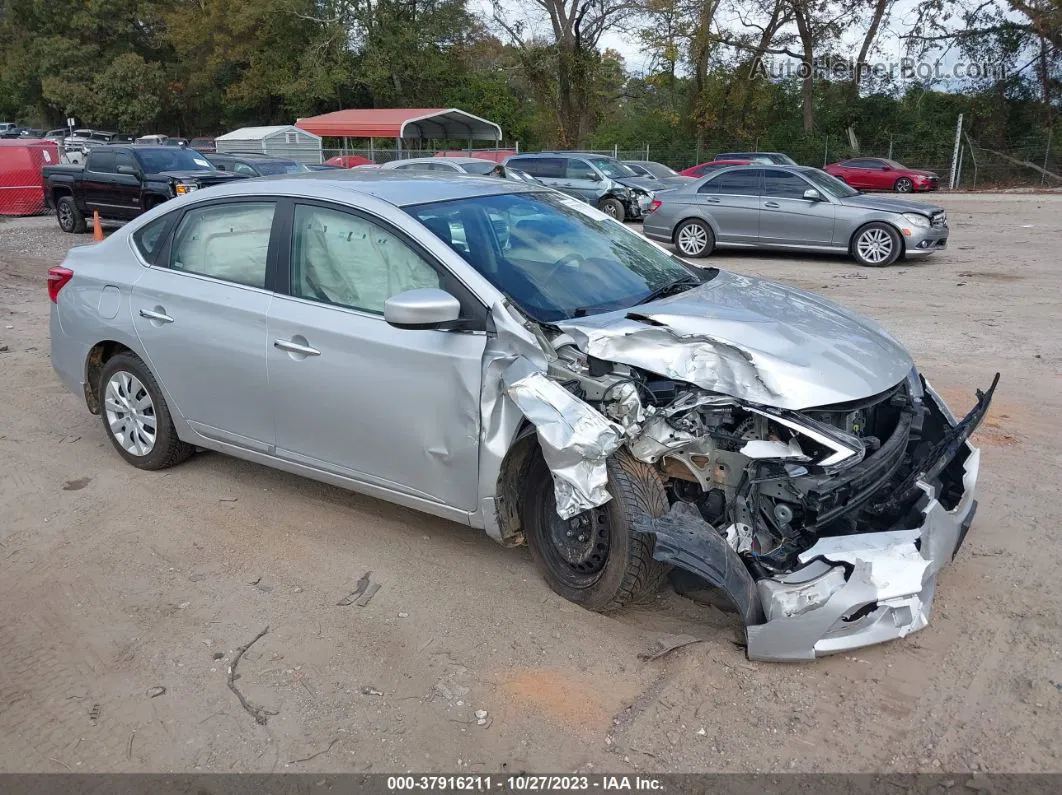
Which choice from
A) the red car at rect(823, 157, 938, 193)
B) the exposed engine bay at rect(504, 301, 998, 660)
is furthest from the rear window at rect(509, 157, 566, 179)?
the exposed engine bay at rect(504, 301, 998, 660)

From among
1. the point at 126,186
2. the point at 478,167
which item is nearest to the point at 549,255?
the point at 478,167

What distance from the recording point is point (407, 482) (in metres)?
4.07

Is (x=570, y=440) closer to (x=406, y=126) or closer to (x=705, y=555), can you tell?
(x=705, y=555)

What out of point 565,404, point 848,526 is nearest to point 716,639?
point 848,526

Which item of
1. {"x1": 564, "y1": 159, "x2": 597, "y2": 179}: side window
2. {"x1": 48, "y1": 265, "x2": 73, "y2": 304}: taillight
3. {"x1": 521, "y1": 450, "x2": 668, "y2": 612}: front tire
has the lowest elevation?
{"x1": 521, "y1": 450, "x2": 668, "y2": 612}: front tire

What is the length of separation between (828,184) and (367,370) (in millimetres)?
11738

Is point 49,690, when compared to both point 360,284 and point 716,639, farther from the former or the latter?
point 716,639

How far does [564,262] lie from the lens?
4.36m

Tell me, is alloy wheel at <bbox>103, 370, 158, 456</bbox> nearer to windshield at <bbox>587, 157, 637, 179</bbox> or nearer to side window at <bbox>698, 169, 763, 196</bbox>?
side window at <bbox>698, 169, 763, 196</bbox>

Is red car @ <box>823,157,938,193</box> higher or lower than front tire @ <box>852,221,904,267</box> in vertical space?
higher

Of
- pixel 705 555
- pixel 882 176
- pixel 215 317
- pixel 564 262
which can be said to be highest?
pixel 564 262

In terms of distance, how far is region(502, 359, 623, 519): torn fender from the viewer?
344cm

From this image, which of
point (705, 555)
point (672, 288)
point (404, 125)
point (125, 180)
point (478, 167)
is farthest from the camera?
point (404, 125)

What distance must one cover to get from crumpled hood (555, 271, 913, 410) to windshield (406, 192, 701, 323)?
23cm
